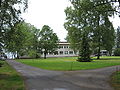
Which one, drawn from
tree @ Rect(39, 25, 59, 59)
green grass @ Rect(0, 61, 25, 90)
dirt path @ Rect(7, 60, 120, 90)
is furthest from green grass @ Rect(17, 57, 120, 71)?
tree @ Rect(39, 25, 59, 59)

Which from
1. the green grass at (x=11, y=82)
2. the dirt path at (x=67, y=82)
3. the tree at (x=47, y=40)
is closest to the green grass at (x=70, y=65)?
the dirt path at (x=67, y=82)

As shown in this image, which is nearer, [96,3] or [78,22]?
[96,3]

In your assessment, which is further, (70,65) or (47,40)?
(47,40)

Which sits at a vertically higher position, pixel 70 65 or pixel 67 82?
pixel 70 65

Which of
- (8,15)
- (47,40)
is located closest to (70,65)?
(8,15)

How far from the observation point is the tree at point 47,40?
282 feet

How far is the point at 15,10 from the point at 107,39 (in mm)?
44791

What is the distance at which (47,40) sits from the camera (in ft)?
281

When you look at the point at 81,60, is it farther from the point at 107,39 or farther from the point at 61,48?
the point at 61,48

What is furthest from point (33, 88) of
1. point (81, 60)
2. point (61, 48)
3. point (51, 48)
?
point (61, 48)

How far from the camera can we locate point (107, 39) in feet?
196

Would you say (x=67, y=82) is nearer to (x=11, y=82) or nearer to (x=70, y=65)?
(x=11, y=82)

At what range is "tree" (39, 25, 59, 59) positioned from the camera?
85.8m

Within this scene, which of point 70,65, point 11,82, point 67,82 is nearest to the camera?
point 67,82
